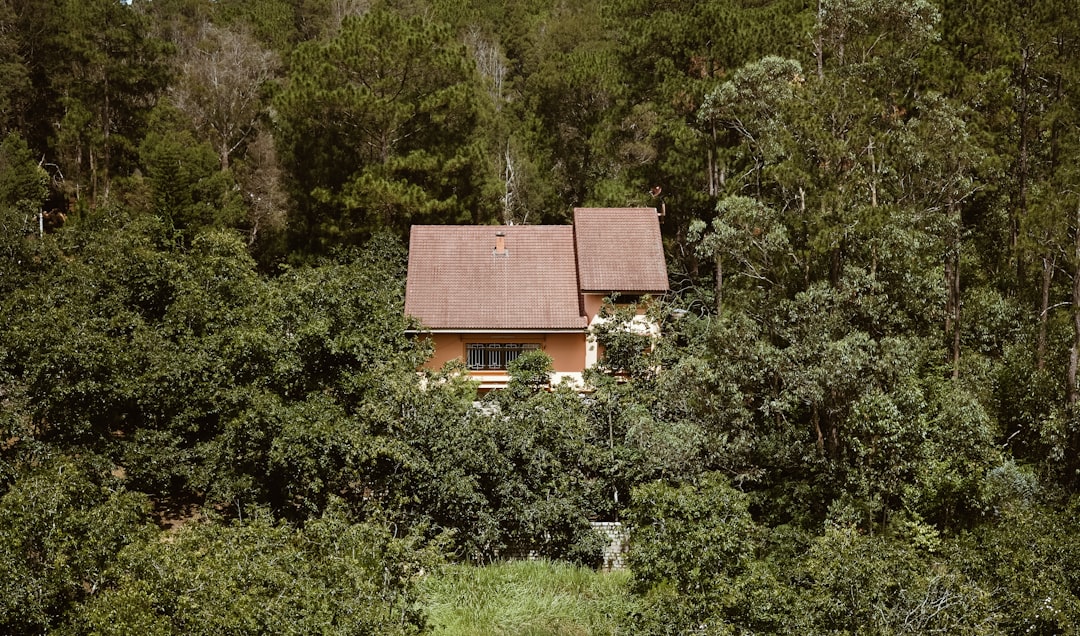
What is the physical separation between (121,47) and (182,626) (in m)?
35.9

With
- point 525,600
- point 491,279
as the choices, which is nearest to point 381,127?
point 491,279

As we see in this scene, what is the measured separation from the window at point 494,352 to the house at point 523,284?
3 cm

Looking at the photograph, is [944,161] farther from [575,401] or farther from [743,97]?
[575,401]

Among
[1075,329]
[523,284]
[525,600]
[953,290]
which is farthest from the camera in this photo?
[523,284]

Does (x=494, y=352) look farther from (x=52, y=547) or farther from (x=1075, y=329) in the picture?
(x=52, y=547)

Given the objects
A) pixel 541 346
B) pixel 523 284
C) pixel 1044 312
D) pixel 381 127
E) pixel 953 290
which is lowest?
pixel 541 346

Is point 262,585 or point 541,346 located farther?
point 541,346

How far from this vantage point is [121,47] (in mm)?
40281

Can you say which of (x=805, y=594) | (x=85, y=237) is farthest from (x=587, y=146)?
(x=805, y=594)

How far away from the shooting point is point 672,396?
19.7 meters

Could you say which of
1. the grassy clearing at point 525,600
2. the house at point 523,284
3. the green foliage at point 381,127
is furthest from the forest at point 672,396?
the house at point 523,284

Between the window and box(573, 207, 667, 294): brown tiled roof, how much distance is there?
258 centimetres

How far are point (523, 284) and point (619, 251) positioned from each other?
319 cm

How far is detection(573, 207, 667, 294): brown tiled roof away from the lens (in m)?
27.9
